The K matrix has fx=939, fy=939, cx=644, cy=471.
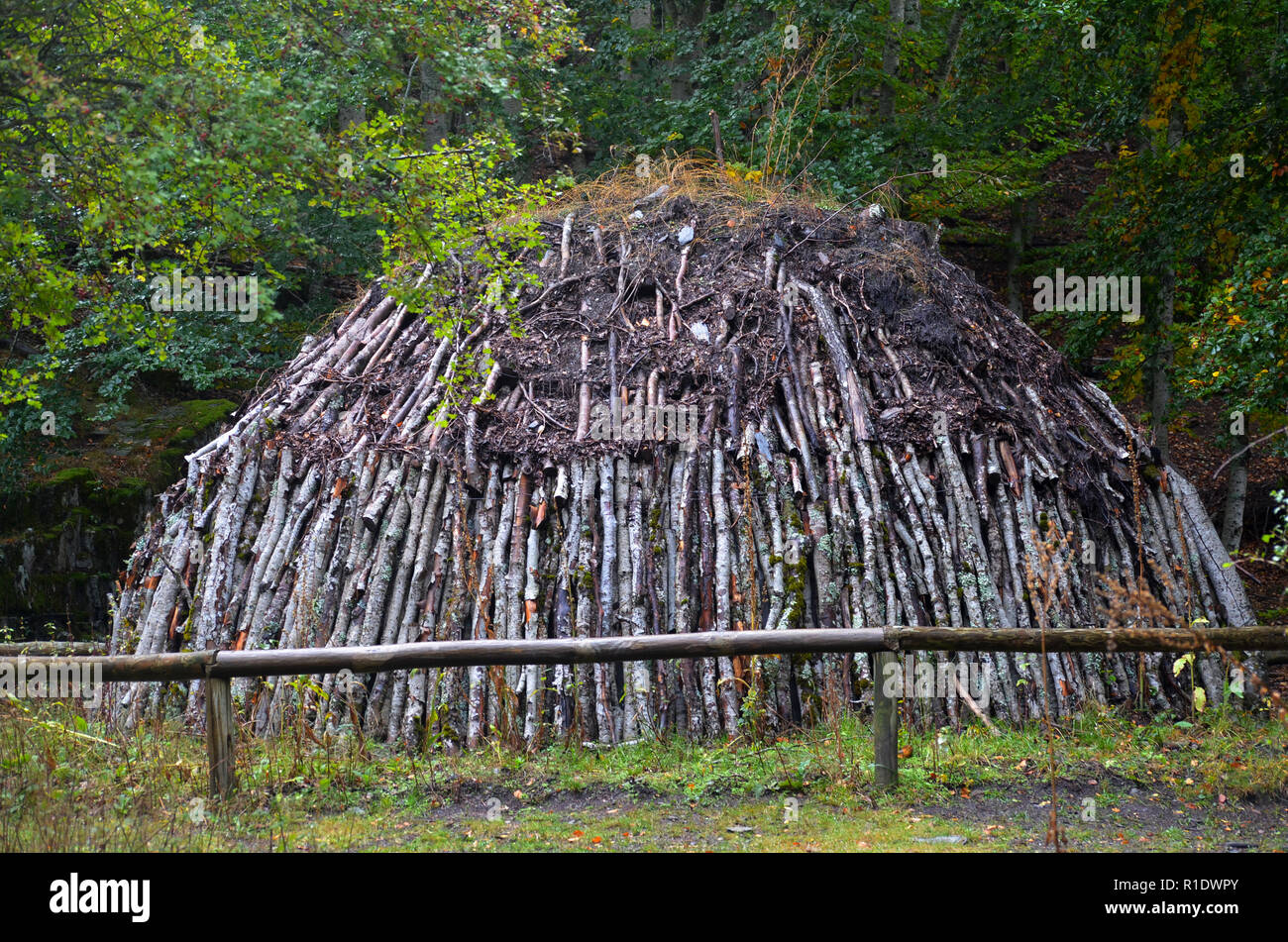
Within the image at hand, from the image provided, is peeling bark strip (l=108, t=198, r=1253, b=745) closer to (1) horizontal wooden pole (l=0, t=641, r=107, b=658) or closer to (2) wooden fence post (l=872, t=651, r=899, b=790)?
(1) horizontal wooden pole (l=0, t=641, r=107, b=658)

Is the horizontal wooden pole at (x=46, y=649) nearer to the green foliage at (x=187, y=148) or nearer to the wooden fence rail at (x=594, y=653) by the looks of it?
the green foliage at (x=187, y=148)

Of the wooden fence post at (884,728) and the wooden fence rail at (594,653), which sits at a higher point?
the wooden fence rail at (594,653)

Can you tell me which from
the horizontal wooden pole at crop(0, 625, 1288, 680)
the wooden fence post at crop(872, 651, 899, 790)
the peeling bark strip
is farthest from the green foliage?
the wooden fence post at crop(872, 651, 899, 790)

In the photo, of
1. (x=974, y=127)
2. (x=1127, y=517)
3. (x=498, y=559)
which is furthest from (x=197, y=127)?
(x=974, y=127)

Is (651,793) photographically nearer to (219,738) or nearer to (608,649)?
(608,649)

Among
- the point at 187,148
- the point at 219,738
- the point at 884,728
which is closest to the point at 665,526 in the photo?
the point at 884,728

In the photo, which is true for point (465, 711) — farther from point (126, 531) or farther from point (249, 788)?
point (126, 531)

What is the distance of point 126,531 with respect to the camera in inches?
441

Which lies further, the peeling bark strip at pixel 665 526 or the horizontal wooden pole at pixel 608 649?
the peeling bark strip at pixel 665 526

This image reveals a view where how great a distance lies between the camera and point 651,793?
514 centimetres

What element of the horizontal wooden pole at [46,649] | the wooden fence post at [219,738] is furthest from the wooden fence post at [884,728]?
the horizontal wooden pole at [46,649]

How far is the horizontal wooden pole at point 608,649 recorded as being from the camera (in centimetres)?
488

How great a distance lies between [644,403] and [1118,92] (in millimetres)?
6851

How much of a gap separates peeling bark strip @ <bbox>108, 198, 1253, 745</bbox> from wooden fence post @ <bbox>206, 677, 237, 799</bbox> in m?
0.44
